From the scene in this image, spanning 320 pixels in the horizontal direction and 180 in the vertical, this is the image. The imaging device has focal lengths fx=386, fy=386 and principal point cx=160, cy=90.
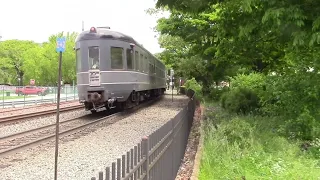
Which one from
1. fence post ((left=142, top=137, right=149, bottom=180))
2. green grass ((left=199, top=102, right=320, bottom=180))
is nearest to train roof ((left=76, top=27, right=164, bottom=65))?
green grass ((left=199, top=102, right=320, bottom=180))

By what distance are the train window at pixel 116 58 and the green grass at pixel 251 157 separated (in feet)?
23.7

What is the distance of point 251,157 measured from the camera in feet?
22.1

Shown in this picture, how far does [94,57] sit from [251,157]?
31.7ft

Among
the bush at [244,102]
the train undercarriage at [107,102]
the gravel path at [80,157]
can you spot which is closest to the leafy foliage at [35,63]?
the train undercarriage at [107,102]

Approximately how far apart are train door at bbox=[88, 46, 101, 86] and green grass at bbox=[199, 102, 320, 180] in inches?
276

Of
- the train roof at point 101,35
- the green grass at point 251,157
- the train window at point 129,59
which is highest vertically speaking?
the train roof at point 101,35

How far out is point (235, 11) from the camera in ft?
30.3

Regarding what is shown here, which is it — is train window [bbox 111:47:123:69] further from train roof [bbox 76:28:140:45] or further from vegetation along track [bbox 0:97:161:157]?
vegetation along track [bbox 0:97:161:157]

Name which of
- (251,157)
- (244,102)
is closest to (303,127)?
(251,157)

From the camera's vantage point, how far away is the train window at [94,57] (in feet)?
49.3

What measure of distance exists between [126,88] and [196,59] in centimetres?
1294

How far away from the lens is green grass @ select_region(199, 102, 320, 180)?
573cm

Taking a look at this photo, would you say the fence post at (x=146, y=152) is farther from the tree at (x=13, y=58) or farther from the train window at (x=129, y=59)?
the tree at (x=13, y=58)

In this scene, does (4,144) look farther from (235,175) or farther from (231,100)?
(231,100)
